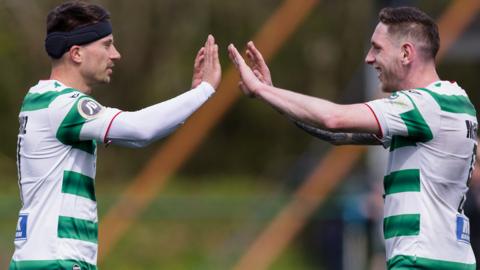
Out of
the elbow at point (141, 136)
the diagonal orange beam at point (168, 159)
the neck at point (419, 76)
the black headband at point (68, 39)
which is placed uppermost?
the black headband at point (68, 39)

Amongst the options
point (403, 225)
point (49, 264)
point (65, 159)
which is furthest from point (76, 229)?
point (403, 225)

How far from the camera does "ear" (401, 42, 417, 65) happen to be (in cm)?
708

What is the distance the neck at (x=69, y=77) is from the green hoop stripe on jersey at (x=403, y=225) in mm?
1805

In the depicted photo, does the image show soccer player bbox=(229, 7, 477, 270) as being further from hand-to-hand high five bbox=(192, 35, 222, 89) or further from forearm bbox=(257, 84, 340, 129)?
hand-to-hand high five bbox=(192, 35, 222, 89)

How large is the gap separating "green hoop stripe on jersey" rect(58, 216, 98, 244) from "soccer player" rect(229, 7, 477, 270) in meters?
1.18

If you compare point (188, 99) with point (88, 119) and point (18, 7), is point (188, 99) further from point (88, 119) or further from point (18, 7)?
point (18, 7)

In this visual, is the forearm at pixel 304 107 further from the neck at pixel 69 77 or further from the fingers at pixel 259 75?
the neck at pixel 69 77

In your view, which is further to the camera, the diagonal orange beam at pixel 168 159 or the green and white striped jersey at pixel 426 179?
the diagonal orange beam at pixel 168 159

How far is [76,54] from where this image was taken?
719cm

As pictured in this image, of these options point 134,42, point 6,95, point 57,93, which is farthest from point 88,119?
point 134,42

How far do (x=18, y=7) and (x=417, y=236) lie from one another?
1348cm

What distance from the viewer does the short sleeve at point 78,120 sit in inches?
270

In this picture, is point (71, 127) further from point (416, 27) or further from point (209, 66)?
point (416, 27)

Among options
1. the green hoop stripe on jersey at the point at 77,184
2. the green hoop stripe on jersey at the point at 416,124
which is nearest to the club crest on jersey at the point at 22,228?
the green hoop stripe on jersey at the point at 77,184
